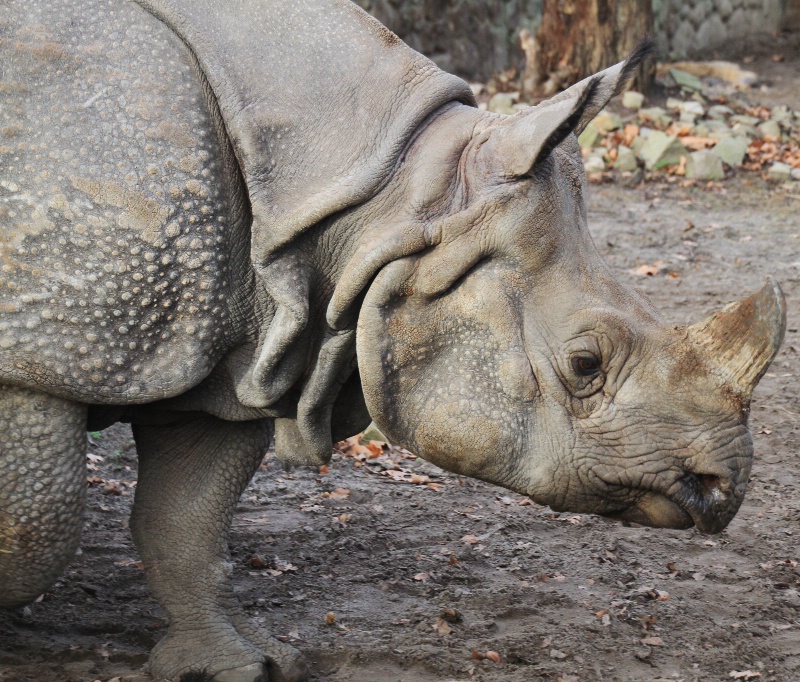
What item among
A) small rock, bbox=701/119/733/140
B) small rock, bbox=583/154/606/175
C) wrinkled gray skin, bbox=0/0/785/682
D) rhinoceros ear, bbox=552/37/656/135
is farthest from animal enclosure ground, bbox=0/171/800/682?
small rock, bbox=701/119/733/140

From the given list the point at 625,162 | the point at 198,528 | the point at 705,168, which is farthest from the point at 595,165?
the point at 198,528

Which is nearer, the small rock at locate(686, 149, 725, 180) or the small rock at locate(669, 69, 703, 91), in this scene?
the small rock at locate(686, 149, 725, 180)

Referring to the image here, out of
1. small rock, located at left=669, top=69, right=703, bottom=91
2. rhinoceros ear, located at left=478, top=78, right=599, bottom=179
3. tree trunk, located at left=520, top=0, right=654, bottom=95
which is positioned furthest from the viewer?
small rock, located at left=669, top=69, right=703, bottom=91

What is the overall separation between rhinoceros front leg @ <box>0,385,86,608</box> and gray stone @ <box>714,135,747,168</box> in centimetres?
969

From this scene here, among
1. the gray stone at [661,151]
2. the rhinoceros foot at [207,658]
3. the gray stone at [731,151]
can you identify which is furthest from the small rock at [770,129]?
the rhinoceros foot at [207,658]

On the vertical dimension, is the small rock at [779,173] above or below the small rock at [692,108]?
below

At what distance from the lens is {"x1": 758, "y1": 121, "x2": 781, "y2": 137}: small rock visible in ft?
43.0

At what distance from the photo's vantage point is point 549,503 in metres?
3.80

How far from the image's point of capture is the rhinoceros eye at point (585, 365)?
3637 mm

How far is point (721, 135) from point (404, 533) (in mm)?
8255

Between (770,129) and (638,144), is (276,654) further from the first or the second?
(770,129)

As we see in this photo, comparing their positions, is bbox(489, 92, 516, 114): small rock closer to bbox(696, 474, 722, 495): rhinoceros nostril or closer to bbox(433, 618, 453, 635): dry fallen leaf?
bbox(433, 618, 453, 635): dry fallen leaf

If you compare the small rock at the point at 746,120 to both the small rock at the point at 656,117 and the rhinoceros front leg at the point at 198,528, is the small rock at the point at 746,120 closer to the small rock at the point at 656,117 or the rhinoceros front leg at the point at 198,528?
the small rock at the point at 656,117

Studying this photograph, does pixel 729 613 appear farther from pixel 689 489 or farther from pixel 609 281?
pixel 609 281
